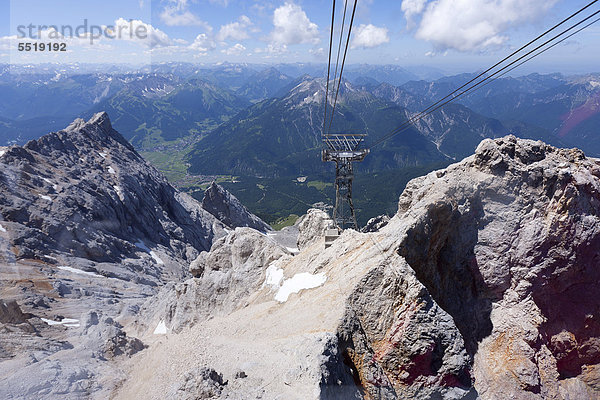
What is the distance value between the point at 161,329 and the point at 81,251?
141 feet

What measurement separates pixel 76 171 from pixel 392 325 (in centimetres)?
10096

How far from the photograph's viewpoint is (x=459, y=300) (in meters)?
26.2

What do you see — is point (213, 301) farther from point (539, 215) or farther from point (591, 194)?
point (591, 194)

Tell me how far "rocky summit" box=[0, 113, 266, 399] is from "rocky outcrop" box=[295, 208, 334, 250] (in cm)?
2342

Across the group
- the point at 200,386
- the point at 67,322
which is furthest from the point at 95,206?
the point at 200,386

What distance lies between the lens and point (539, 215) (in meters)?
25.7

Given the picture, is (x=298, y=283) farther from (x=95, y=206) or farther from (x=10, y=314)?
(x=95, y=206)

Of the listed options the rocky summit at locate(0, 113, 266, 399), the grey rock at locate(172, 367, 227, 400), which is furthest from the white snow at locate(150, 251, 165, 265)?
the grey rock at locate(172, 367, 227, 400)

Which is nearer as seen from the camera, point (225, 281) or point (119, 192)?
point (225, 281)

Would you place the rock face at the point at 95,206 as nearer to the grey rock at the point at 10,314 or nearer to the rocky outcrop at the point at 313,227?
the grey rock at the point at 10,314

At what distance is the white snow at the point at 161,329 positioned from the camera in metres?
38.0

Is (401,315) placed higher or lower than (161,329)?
higher

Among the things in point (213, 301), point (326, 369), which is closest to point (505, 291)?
point (326, 369)

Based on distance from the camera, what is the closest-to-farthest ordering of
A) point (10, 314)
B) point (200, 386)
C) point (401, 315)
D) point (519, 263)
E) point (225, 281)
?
1. point (200, 386)
2. point (401, 315)
3. point (519, 263)
4. point (225, 281)
5. point (10, 314)
